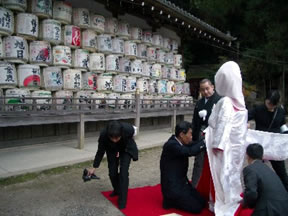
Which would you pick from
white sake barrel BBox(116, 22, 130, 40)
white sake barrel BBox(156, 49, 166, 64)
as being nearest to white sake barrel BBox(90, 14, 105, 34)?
white sake barrel BBox(116, 22, 130, 40)

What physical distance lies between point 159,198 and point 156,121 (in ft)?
24.2

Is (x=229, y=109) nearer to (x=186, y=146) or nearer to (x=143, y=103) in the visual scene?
(x=186, y=146)

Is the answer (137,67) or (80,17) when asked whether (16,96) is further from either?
(137,67)

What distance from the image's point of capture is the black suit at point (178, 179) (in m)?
3.45

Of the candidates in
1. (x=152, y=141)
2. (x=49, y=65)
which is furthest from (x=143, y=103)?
(x=49, y=65)

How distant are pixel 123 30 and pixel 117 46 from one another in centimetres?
70

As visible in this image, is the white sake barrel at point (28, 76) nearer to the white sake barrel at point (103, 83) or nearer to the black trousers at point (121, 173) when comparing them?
the white sake barrel at point (103, 83)

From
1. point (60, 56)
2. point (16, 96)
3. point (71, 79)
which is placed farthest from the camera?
point (71, 79)

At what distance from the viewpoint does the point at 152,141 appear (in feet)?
28.6

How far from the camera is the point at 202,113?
156 inches

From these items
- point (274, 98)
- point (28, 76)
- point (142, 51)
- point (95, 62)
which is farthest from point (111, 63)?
point (274, 98)

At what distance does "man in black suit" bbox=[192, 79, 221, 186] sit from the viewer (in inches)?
152

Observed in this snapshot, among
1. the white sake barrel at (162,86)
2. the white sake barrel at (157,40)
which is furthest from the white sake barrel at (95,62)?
the white sake barrel at (162,86)

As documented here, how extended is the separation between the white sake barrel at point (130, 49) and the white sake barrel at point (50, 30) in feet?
8.66
